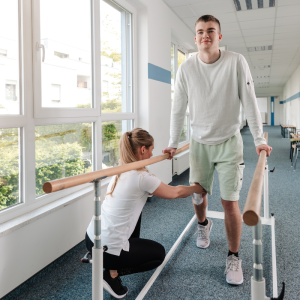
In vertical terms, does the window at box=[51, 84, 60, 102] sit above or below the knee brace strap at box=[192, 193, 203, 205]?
above

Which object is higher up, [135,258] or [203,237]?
[135,258]

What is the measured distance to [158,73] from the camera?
4.02m

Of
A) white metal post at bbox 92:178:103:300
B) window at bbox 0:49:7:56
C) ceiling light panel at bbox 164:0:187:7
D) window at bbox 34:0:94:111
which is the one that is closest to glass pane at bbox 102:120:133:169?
window at bbox 34:0:94:111

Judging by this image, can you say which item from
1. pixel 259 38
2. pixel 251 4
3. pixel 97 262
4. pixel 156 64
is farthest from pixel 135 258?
pixel 259 38

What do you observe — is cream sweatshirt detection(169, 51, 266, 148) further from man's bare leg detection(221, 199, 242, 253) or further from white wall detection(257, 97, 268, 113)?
white wall detection(257, 97, 268, 113)

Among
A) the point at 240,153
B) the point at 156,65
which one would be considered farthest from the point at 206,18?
the point at 156,65

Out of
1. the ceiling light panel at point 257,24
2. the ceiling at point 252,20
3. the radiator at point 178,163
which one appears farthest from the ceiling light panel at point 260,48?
the radiator at point 178,163

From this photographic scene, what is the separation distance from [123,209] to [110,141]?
1.72 m

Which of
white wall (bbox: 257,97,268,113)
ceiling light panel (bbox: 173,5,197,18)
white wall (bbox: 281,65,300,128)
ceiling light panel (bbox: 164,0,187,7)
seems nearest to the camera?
ceiling light panel (bbox: 164,0,187,7)

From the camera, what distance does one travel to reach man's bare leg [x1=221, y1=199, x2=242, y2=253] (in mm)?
1955

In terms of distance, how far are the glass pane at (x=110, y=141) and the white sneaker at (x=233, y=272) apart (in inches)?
64.5

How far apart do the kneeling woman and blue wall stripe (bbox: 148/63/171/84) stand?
2202 mm

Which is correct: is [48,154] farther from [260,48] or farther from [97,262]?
[260,48]

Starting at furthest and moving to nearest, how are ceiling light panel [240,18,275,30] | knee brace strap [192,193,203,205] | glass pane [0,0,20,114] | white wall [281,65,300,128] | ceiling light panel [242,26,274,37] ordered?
white wall [281,65,300,128], ceiling light panel [242,26,274,37], ceiling light panel [240,18,275,30], knee brace strap [192,193,203,205], glass pane [0,0,20,114]
